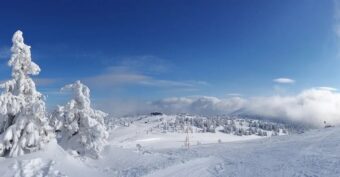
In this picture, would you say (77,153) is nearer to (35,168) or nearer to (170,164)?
(35,168)

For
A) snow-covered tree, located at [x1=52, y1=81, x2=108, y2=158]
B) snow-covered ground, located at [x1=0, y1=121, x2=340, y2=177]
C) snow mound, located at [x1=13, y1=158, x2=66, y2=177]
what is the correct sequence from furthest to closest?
snow-covered tree, located at [x1=52, y1=81, x2=108, y2=158] → snow-covered ground, located at [x1=0, y1=121, x2=340, y2=177] → snow mound, located at [x1=13, y1=158, x2=66, y2=177]

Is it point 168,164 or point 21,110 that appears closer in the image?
point 21,110

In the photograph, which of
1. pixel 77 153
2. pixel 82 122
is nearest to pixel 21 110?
pixel 82 122

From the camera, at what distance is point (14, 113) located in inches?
999

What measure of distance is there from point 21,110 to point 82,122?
17.5 ft

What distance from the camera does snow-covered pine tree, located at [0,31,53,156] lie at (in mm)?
24734

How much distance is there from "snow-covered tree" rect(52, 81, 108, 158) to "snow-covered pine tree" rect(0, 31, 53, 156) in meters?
2.81

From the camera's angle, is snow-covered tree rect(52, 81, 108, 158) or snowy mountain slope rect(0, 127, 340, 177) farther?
snow-covered tree rect(52, 81, 108, 158)

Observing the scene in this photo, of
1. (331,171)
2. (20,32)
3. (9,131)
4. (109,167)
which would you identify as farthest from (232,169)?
(20,32)

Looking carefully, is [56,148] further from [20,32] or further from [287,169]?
[287,169]

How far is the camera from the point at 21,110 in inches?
1005

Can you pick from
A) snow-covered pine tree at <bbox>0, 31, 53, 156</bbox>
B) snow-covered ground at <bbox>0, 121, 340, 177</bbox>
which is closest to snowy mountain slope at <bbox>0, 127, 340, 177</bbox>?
snow-covered ground at <bbox>0, 121, 340, 177</bbox>

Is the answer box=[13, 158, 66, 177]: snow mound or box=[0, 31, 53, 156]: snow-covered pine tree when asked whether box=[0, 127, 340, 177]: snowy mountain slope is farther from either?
box=[0, 31, 53, 156]: snow-covered pine tree

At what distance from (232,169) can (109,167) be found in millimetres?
9326
